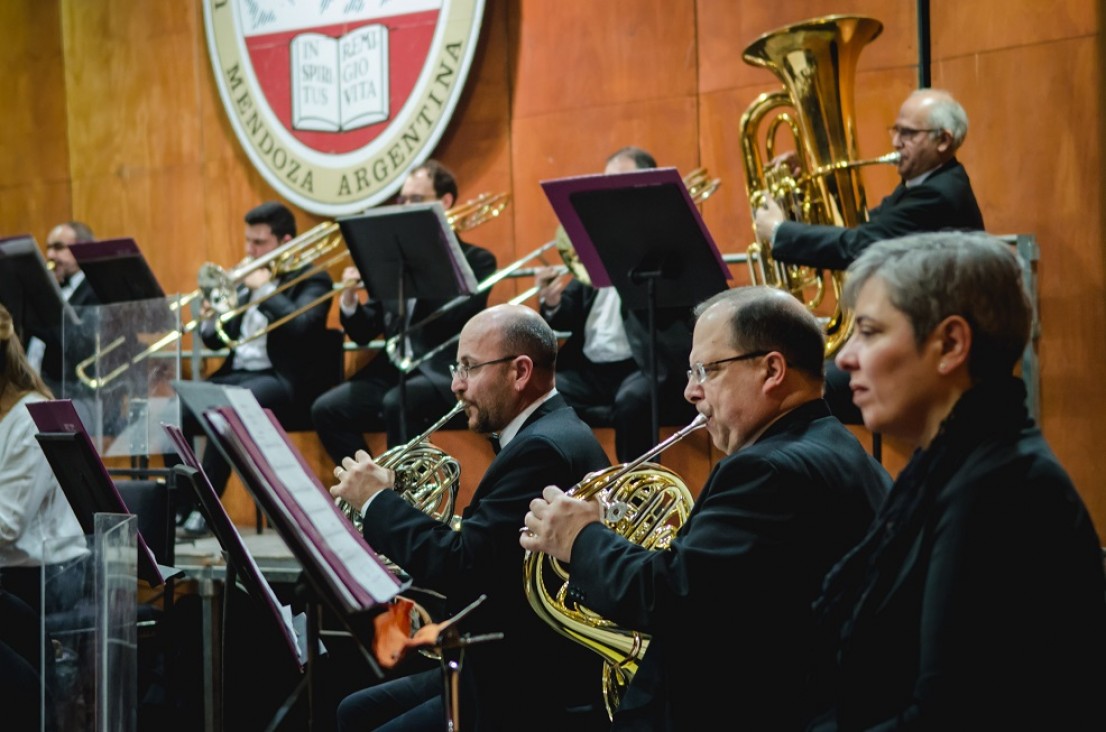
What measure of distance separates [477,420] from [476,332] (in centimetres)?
21

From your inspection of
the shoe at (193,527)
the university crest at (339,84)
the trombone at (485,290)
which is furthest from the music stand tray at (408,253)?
the university crest at (339,84)

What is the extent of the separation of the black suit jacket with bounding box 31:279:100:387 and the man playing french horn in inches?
139

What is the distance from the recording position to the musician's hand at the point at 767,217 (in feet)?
14.6

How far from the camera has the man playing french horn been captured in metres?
2.13

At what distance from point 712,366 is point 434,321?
132 inches

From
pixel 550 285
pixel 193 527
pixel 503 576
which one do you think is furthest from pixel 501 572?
pixel 193 527

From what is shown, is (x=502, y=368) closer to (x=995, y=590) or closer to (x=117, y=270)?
(x=995, y=590)

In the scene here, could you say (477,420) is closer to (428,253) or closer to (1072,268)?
(428,253)

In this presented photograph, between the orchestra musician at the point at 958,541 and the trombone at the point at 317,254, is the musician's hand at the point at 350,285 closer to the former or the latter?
the trombone at the point at 317,254

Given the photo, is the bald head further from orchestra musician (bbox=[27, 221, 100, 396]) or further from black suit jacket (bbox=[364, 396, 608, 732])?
orchestra musician (bbox=[27, 221, 100, 396])

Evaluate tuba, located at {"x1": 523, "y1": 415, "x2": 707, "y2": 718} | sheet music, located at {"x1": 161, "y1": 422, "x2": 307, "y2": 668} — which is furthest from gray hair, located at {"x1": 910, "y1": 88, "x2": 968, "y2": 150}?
sheet music, located at {"x1": 161, "y1": 422, "x2": 307, "y2": 668}

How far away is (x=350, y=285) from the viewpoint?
18.7ft

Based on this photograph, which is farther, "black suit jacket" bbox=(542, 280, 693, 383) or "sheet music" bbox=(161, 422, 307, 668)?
"black suit jacket" bbox=(542, 280, 693, 383)

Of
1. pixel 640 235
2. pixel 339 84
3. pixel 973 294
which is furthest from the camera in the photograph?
pixel 339 84
